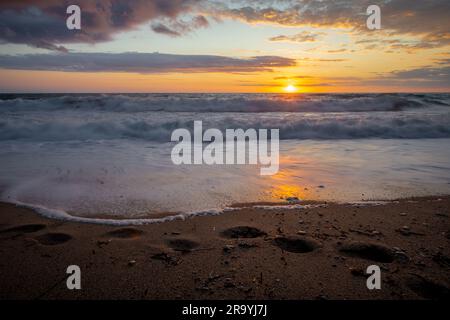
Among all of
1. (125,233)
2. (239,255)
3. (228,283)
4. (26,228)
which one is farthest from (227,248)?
(26,228)

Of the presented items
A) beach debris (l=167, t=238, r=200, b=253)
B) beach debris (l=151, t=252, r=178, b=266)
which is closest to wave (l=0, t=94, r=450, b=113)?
beach debris (l=167, t=238, r=200, b=253)

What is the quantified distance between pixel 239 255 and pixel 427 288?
138cm

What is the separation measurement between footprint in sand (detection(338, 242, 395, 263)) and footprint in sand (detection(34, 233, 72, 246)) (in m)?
2.52

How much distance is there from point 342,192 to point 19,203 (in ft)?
13.7

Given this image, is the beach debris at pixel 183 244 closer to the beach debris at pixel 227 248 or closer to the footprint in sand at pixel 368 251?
the beach debris at pixel 227 248

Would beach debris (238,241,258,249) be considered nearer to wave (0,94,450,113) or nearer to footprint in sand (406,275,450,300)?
footprint in sand (406,275,450,300)

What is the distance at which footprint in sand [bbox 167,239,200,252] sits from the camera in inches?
110

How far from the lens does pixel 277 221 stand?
336 cm

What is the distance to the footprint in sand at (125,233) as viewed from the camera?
9.95ft

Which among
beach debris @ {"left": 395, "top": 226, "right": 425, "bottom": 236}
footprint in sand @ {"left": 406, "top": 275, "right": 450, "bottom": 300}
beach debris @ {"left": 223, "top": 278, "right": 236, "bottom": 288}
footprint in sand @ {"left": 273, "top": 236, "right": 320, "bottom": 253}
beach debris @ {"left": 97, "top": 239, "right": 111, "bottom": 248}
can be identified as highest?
beach debris @ {"left": 395, "top": 226, "right": 425, "bottom": 236}

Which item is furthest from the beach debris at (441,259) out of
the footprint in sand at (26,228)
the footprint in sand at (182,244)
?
the footprint in sand at (26,228)

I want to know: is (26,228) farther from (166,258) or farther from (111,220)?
(166,258)

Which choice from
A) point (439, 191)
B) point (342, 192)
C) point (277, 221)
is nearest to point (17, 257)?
point (277, 221)

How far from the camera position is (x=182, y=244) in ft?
9.48
